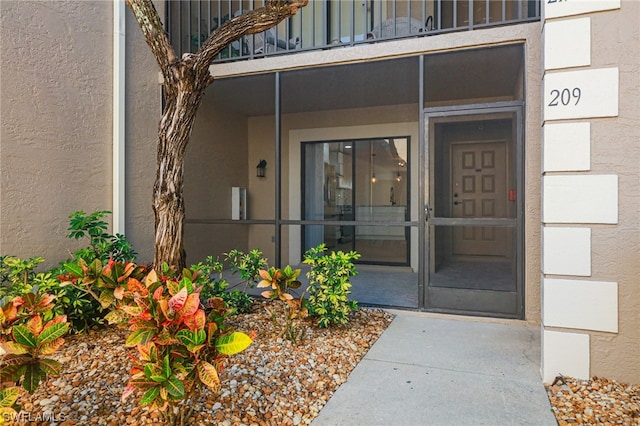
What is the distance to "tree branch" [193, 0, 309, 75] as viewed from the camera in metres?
2.87

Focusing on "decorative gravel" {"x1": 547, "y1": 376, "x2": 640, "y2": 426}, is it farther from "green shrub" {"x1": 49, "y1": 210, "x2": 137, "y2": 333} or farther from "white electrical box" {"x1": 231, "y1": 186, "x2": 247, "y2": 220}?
"white electrical box" {"x1": 231, "y1": 186, "x2": 247, "y2": 220}

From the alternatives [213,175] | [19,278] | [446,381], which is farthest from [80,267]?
[213,175]

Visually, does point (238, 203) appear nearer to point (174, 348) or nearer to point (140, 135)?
point (140, 135)

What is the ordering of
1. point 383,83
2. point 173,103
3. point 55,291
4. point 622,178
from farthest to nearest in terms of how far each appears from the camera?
point 383,83 → point 173,103 → point 55,291 → point 622,178

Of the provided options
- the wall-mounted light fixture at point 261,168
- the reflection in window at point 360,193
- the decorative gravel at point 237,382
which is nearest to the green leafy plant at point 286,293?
the decorative gravel at point 237,382

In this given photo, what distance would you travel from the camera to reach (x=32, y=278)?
3.01 m

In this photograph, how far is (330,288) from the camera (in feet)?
10.3

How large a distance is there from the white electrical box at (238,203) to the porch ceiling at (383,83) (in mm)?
1387

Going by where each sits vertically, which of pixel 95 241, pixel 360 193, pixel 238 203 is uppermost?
pixel 360 193

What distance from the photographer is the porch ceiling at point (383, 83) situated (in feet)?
13.0

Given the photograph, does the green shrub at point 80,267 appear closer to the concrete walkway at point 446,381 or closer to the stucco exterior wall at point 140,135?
the stucco exterior wall at point 140,135

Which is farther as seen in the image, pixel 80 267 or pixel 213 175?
pixel 213 175

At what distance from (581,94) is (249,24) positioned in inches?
91.8

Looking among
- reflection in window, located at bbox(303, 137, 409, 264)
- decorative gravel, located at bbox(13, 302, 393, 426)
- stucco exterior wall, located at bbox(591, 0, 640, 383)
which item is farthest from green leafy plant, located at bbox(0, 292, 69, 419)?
reflection in window, located at bbox(303, 137, 409, 264)
